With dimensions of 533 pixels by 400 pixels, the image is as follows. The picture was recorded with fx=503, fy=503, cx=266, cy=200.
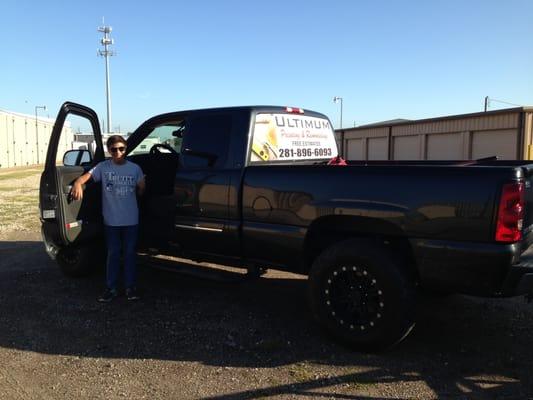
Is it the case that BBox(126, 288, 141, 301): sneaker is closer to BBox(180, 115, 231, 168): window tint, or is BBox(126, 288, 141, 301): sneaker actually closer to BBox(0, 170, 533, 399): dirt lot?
BBox(0, 170, 533, 399): dirt lot

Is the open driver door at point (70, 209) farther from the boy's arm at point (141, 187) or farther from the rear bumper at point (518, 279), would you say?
the rear bumper at point (518, 279)

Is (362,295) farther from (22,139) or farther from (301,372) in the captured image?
(22,139)

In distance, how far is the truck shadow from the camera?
357 centimetres

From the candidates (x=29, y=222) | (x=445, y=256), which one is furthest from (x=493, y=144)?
(x=445, y=256)

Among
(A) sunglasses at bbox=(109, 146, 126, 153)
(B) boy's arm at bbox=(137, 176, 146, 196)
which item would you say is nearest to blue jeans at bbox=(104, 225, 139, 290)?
(B) boy's arm at bbox=(137, 176, 146, 196)

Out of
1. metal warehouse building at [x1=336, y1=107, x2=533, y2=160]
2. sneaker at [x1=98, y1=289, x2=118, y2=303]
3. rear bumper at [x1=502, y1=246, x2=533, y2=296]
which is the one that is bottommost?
sneaker at [x1=98, y1=289, x2=118, y2=303]

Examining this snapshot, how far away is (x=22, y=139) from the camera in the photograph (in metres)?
62.3

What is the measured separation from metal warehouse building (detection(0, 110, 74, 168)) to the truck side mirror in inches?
1832

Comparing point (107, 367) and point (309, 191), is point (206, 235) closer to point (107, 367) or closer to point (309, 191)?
point (309, 191)

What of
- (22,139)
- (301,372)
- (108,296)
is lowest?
(301,372)

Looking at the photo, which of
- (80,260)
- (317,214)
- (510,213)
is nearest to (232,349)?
(317,214)

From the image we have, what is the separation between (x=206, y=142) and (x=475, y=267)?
2.73 meters

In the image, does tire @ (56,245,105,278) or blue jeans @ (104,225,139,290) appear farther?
tire @ (56,245,105,278)

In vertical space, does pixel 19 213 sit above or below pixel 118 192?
below
